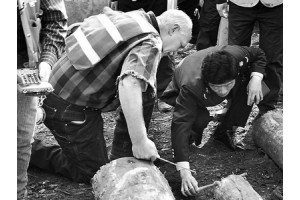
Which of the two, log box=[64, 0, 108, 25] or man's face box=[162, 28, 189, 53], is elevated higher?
man's face box=[162, 28, 189, 53]

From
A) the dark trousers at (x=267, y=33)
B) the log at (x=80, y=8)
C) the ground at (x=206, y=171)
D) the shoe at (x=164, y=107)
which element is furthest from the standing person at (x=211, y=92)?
the log at (x=80, y=8)

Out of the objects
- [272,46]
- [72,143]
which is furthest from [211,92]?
[72,143]

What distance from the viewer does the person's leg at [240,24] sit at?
514 cm

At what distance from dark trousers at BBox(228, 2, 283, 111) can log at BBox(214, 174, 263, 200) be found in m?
1.60

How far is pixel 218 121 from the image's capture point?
5262 mm

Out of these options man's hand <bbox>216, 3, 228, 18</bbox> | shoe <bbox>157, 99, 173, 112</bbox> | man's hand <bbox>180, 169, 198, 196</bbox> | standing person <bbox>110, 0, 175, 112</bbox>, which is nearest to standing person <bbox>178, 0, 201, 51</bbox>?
standing person <bbox>110, 0, 175, 112</bbox>

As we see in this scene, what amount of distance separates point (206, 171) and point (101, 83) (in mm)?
1195

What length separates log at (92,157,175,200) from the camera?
3.41 m

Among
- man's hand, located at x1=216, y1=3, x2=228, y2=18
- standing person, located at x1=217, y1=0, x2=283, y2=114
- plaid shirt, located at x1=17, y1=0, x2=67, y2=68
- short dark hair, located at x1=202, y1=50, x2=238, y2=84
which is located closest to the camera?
plaid shirt, located at x1=17, y1=0, x2=67, y2=68

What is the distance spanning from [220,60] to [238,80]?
59 cm

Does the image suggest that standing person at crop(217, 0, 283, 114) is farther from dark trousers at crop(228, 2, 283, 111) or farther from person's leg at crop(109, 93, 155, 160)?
person's leg at crop(109, 93, 155, 160)

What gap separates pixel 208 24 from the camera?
247 inches

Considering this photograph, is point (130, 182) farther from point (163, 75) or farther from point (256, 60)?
point (163, 75)

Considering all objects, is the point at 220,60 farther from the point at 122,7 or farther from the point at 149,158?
the point at 122,7
